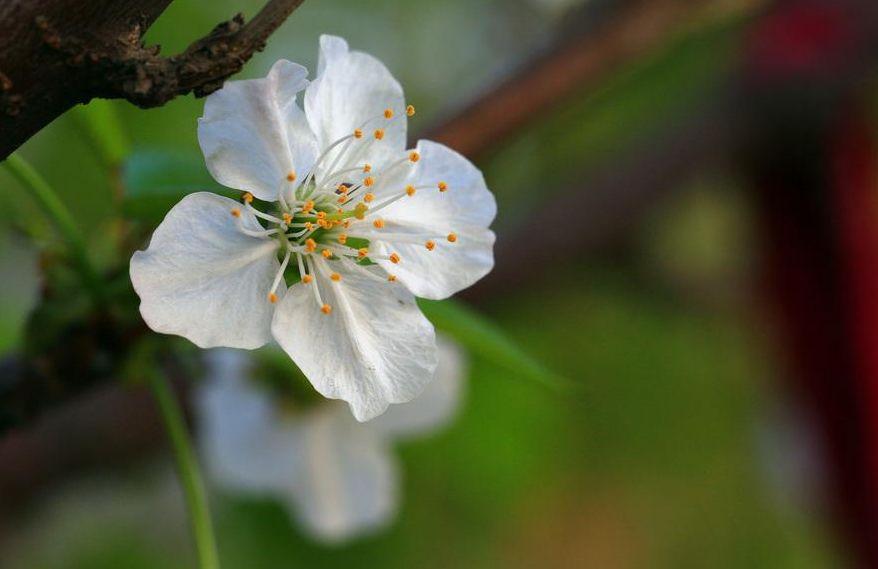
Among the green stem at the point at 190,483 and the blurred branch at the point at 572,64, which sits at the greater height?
the green stem at the point at 190,483

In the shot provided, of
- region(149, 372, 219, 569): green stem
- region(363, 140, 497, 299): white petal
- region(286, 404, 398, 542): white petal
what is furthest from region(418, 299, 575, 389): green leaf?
region(286, 404, 398, 542): white petal

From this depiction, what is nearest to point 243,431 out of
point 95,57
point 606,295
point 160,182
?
point 160,182

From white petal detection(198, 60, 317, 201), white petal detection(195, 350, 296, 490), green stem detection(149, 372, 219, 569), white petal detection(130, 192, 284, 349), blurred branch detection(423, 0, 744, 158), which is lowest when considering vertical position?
white petal detection(195, 350, 296, 490)

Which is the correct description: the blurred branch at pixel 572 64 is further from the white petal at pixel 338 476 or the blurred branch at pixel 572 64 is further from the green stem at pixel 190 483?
the green stem at pixel 190 483

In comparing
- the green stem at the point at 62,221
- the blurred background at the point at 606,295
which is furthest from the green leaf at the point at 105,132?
the blurred background at the point at 606,295

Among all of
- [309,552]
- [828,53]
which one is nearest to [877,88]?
[828,53]

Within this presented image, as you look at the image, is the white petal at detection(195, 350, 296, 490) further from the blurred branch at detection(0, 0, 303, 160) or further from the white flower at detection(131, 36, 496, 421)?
the blurred branch at detection(0, 0, 303, 160)

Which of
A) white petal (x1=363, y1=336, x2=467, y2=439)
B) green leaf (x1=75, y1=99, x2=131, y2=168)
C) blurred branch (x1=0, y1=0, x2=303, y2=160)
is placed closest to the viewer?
blurred branch (x1=0, y1=0, x2=303, y2=160)
